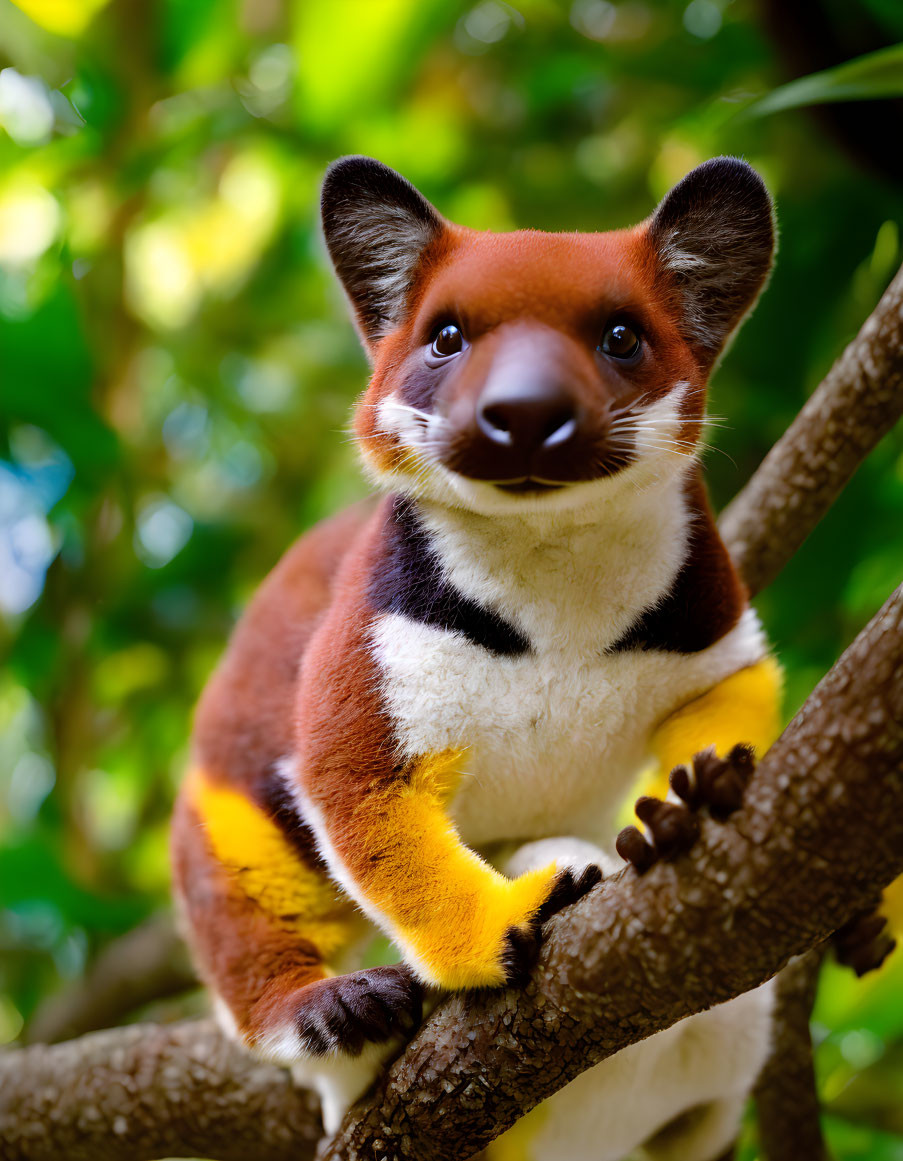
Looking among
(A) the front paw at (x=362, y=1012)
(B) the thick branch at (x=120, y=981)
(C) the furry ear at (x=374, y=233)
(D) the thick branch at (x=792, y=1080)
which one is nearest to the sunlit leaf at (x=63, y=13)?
(C) the furry ear at (x=374, y=233)

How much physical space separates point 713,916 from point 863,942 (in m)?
0.60

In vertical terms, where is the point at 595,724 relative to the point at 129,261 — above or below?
above

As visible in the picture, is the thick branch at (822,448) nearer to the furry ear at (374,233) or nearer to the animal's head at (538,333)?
the animal's head at (538,333)

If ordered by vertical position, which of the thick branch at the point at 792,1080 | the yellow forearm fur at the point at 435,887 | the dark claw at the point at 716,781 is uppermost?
the dark claw at the point at 716,781

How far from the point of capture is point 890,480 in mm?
2000

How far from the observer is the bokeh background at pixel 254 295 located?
214 centimetres

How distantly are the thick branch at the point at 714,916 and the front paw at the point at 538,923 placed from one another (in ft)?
0.06

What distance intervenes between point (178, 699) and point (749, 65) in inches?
77.5

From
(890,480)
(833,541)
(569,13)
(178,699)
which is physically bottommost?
(178,699)

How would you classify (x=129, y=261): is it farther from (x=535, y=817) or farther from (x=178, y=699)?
(x=535, y=817)

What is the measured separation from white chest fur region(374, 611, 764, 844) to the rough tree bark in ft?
0.60

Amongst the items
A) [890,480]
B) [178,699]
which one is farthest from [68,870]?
[890,480]

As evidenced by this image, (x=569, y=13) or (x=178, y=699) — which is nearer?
(x=569, y=13)

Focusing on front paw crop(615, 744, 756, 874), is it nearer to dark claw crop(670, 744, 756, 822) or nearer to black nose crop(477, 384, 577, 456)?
dark claw crop(670, 744, 756, 822)
